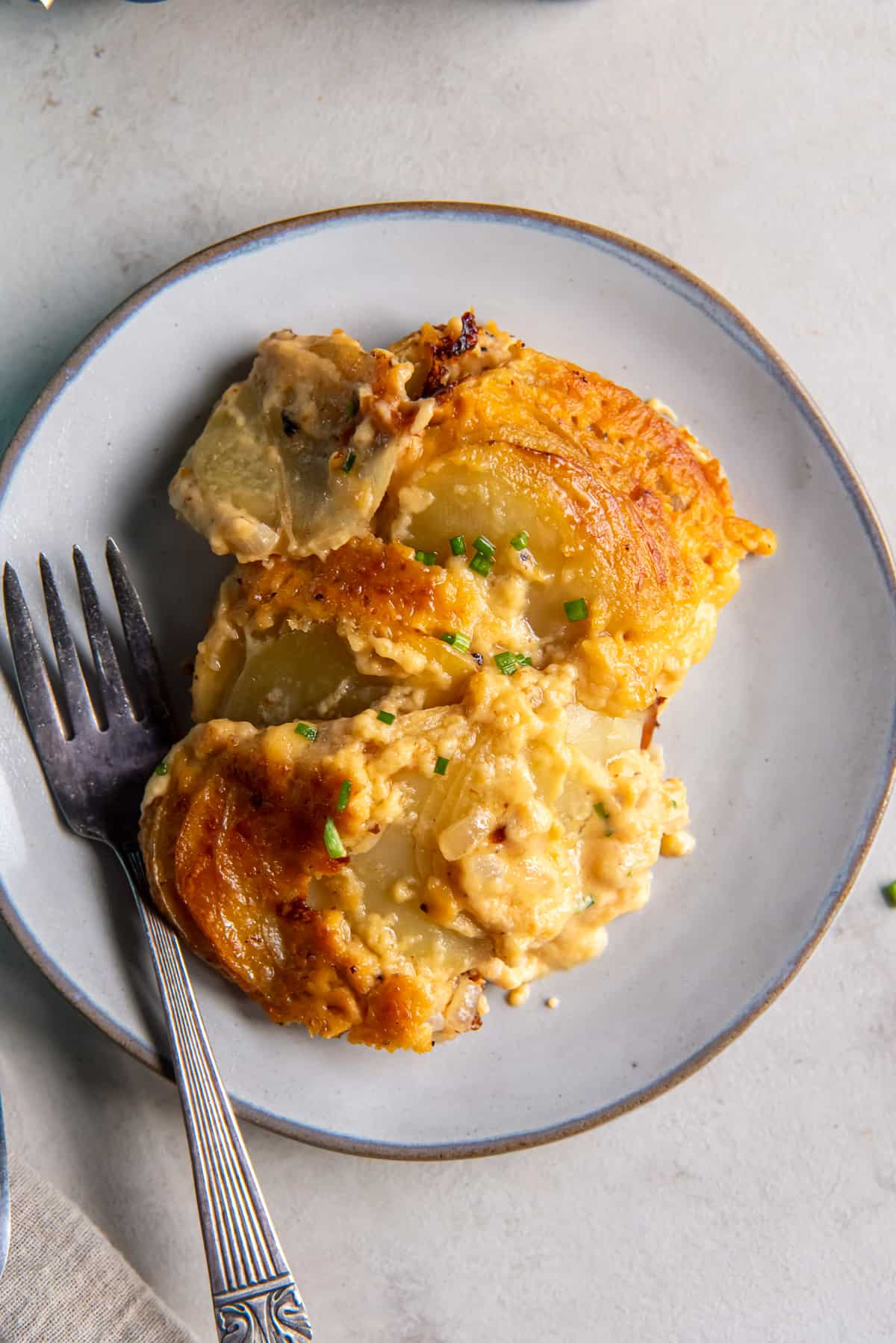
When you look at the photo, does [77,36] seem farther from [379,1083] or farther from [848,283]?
[379,1083]

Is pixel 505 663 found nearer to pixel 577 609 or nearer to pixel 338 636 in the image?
pixel 577 609

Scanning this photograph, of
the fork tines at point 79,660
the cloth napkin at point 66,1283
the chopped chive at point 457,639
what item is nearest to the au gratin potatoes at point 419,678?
the chopped chive at point 457,639

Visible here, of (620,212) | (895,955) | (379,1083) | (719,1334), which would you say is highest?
(620,212)

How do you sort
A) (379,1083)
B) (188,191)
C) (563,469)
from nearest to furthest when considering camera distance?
(563,469), (379,1083), (188,191)

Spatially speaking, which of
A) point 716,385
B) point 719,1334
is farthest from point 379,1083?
point 716,385

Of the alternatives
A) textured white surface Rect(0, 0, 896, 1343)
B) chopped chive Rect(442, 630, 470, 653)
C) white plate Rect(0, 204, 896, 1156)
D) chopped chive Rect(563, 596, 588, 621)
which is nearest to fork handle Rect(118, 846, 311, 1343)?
white plate Rect(0, 204, 896, 1156)

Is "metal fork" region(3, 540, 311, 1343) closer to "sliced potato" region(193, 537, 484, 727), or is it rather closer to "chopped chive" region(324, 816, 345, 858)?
"sliced potato" region(193, 537, 484, 727)
